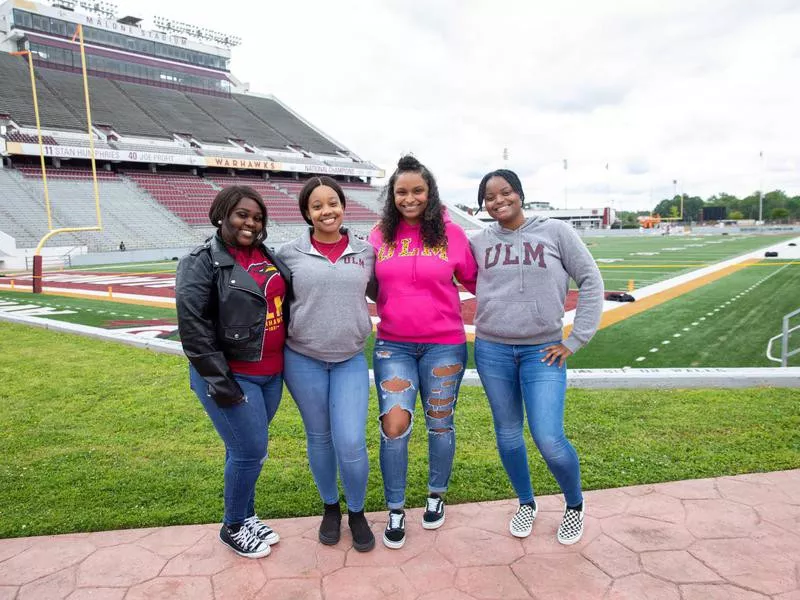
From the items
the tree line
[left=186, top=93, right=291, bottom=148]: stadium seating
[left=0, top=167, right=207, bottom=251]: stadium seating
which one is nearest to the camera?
[left=0, top=167, right=207, bottom=251]: stadium seating

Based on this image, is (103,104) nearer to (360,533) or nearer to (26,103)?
(26,103)

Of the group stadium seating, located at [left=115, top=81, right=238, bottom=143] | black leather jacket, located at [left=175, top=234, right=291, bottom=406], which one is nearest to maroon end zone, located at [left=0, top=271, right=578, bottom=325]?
black leather jacket, located at [left=175, top=234, right=291, bottom=406]

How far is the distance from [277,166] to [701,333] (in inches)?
1560

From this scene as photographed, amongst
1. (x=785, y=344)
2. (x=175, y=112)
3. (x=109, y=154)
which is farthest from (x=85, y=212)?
(x=785, y=344)

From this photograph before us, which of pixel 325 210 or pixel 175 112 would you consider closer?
pixel 325 210

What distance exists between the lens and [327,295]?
2613 millimetres

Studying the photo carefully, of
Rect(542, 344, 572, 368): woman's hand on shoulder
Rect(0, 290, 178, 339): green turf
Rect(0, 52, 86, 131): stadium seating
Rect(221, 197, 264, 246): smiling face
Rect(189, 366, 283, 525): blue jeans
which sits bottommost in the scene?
Rect(0, 290, 178, 339): green turf

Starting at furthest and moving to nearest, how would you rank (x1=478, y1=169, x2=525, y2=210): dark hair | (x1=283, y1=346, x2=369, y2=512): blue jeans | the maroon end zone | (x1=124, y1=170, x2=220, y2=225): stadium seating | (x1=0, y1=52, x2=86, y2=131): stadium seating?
(x1=0, y1=52, x2=86, y2=131): stadium seating, (x1=124, y1=170, x2=220, y2=225): stadium seating, the maroon end zone, (x1=478, y1=169, x2=525, y2=210): dark hair, (x1=283, y1=346, x2=369, y2=512): blue jeans

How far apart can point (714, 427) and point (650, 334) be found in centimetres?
376

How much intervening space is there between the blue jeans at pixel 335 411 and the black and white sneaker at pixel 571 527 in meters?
0.89

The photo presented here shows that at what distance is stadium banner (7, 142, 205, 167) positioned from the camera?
31991 millimetres

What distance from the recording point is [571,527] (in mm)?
2691

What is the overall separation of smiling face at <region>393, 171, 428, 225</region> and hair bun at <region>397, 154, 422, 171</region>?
24 millimetres

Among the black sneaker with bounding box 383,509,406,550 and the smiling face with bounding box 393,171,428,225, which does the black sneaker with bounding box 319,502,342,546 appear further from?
the smiling face with bounding box 393,171,428,225
